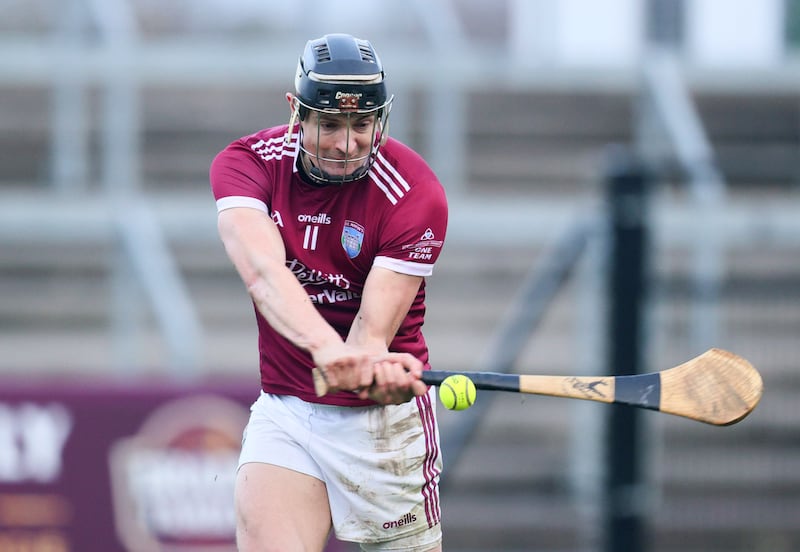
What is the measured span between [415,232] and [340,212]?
0.25 metres

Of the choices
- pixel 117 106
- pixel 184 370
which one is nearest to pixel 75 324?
pixel 117 106

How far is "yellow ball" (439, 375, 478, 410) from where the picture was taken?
4223mm

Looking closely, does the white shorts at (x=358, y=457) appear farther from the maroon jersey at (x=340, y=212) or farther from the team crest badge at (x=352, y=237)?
the team crest badge at (x=352, y=237)

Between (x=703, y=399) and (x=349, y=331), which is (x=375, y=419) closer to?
(x=349, y=331)

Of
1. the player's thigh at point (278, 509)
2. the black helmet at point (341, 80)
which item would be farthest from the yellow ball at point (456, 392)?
the black helmet at point (341, 80)

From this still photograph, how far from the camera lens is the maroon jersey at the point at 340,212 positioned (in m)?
4.43

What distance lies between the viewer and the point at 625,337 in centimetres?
778

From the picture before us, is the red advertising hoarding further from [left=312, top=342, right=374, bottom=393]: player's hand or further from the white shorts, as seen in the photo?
[left=312, top=342, right=374, bottom=393]: player's hand

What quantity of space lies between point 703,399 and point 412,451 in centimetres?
99

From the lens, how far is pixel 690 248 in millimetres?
8883

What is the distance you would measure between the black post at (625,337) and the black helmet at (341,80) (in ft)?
11.8

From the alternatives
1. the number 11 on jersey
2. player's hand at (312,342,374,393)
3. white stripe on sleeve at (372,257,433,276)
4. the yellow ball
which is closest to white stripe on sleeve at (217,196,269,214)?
the number 11 on jersey

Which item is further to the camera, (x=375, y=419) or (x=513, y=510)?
(x=513, y=510)

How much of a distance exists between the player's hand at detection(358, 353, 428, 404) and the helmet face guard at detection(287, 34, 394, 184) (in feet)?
2.04
